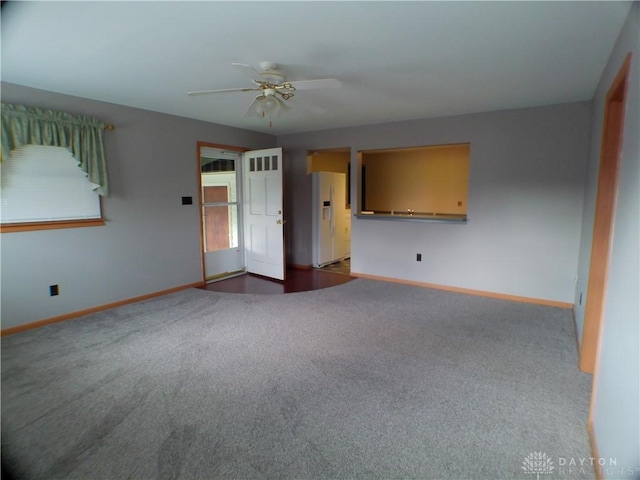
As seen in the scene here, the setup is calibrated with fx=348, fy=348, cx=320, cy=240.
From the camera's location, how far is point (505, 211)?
4.35 meters

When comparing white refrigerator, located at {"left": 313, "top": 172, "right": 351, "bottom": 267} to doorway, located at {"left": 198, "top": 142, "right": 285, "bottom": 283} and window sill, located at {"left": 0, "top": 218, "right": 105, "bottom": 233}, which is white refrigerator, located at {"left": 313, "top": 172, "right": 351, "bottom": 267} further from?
window sill, located at {"left": 0, "top": 218, "right": 105, "bottom": 233}

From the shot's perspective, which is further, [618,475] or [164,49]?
[164,49]

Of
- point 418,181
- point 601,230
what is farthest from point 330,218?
point 601,230

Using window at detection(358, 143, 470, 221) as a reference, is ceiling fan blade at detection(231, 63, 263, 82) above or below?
above

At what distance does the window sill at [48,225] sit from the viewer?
3.26 m

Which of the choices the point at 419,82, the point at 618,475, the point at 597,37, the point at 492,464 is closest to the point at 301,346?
the point at 492,464

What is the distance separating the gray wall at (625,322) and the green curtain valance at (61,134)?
442cm

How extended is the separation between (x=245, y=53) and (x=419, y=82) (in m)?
1.61

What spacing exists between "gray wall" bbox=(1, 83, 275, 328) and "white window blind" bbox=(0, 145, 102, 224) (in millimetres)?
176

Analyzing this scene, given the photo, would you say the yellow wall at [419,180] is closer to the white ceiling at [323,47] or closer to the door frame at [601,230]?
the white ceiling at [323,47]

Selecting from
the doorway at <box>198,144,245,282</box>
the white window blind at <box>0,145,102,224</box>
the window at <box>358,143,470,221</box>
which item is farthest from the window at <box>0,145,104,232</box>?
the window at <box>358,143,470,221</box>

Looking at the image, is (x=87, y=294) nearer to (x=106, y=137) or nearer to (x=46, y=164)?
(x=46, y=164)

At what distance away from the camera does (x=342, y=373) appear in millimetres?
2619

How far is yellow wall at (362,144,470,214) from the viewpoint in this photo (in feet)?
21.7
